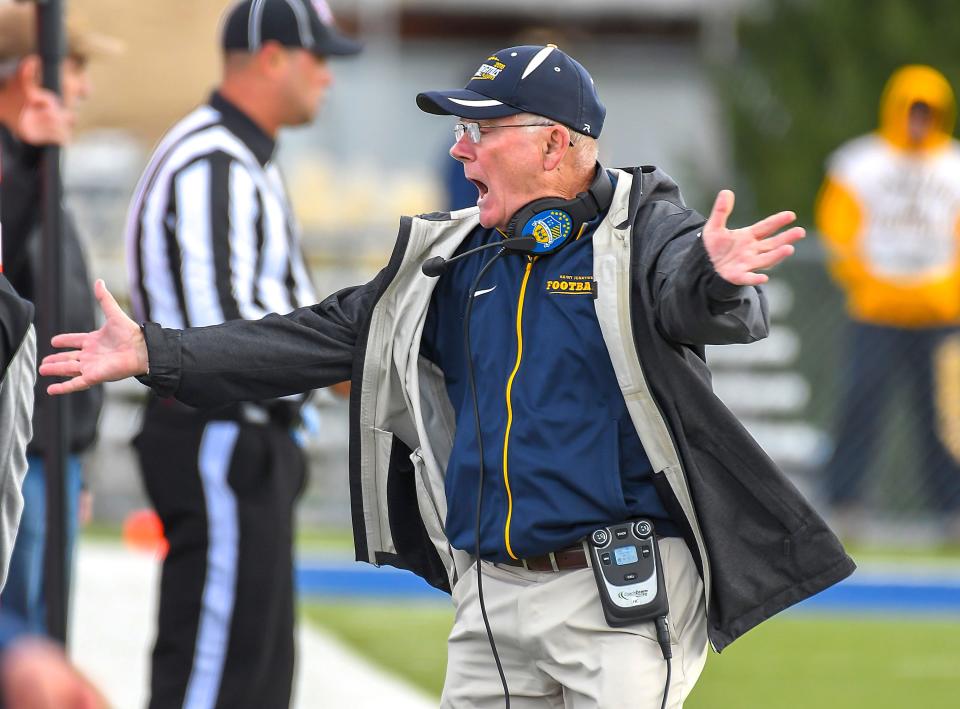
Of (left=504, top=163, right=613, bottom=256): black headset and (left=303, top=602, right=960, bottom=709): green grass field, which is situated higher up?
(left=504, top=163, right=613, bottom=256): black headset

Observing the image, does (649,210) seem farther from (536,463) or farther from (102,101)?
(102,101)

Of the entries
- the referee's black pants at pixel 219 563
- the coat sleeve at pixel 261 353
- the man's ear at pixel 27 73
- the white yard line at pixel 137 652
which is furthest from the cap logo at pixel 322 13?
the white yard line at pixel 137 652

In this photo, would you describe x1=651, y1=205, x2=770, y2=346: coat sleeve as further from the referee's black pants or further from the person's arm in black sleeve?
the referee's black pants

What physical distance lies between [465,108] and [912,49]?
44.0 ft

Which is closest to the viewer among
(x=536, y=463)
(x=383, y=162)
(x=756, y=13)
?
(x=536, y=463)

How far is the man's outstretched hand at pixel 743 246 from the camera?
3.68 m

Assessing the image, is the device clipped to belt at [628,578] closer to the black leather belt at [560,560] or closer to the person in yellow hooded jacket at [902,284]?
the black leather belt at [560,560]

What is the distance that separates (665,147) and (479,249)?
16.7 meters

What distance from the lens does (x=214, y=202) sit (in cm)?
529

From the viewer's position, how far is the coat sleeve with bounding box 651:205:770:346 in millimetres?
3730

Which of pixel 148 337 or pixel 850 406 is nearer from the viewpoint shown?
pixel 148 337

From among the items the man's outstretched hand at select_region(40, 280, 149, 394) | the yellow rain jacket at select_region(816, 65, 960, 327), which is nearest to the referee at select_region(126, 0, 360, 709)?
the man's outstretched hand at select_region(40, 280, 149, 394)

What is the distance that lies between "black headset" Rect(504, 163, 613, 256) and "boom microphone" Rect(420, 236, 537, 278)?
0.02m

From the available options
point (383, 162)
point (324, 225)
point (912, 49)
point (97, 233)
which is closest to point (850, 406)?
point (324, 225)
